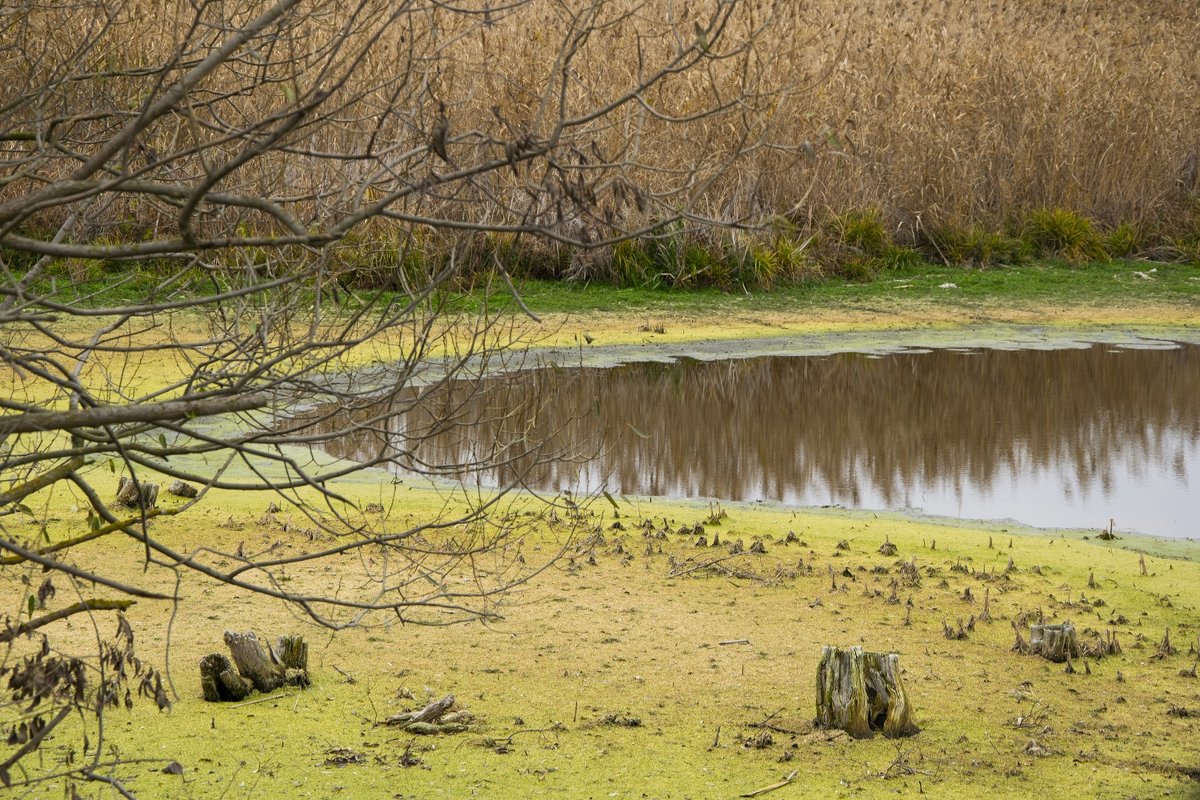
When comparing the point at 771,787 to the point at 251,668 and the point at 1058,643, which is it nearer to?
the point at 1058,643

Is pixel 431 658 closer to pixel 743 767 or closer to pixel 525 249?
pixel 743 767

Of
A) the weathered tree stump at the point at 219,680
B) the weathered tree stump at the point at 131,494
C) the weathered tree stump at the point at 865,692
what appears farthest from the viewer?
the weathered tree stump at the point at 131,494

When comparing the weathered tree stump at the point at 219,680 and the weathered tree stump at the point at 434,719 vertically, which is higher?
the weathered tree stump at the point at 219,680

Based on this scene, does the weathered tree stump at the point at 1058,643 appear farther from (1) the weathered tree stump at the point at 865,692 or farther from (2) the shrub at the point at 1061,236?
(2) the shrub at the point at 1061,236

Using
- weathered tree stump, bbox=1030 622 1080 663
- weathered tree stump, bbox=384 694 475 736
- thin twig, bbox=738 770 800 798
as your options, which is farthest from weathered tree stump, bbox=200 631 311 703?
weathered tree stump, bbox=1030 622 1080 663

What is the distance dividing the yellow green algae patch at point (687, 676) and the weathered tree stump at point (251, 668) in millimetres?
59

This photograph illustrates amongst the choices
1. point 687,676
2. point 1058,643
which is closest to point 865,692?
point 687,676

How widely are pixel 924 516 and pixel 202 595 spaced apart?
3.33 m

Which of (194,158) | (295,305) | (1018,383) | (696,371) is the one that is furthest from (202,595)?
(1018,383)

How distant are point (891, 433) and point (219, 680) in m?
5.35

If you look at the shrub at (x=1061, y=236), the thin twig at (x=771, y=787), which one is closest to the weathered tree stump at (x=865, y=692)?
the thin twig at (x=771, y=787)

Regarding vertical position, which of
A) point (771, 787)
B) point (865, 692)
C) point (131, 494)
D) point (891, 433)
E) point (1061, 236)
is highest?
point (1061, 236)

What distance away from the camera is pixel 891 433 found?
881cm

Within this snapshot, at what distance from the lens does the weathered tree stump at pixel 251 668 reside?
4.23m
